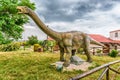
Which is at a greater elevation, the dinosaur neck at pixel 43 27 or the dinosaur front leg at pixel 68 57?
the dinosaur neck at pixel 43 27

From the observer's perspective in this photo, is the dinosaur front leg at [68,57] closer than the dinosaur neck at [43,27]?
No

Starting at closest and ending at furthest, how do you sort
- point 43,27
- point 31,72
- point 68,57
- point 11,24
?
1. point 31,72
2. point 43,27
3. point 68,57
4. point 11,24

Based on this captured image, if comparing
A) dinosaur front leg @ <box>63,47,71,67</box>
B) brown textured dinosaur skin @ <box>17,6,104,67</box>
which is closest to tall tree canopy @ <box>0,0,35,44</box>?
brown textured dinosaur skin @ <box>17,6,104,67</box>

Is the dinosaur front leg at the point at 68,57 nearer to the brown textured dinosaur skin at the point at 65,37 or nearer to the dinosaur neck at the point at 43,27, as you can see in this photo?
the brown textured dinosaur skin at the point at 65,37

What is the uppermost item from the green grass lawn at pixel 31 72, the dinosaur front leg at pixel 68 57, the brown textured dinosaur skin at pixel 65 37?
the brown textured dinosaur skin at pixel 65 37

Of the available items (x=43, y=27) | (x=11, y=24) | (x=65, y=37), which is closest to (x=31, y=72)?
(x=43, y=27)

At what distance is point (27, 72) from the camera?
10445 mm

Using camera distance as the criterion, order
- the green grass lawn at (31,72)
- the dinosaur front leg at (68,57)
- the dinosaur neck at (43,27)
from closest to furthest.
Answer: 1. the green grass lawn at (31,72)
2. the dinosaur neck at (43,27)
3. the dinosaur front leg at (68,57)

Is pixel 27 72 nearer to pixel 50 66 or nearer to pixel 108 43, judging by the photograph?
pixel 50 66

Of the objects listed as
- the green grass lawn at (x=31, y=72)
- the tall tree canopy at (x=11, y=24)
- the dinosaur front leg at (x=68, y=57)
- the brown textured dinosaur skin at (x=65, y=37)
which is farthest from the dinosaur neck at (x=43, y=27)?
the tall tree canopy at (x=11, y=24)

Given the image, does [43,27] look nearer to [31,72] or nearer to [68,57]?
[68,57]

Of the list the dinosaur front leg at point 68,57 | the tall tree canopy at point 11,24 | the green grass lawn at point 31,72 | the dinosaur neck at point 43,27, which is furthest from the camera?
the tall tree canopy at point 11,24

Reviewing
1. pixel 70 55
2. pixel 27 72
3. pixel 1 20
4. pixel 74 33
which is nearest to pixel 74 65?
pixel 70 55

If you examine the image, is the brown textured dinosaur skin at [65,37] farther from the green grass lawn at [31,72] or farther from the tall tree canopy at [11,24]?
the tall tree canopy at [11,24]
